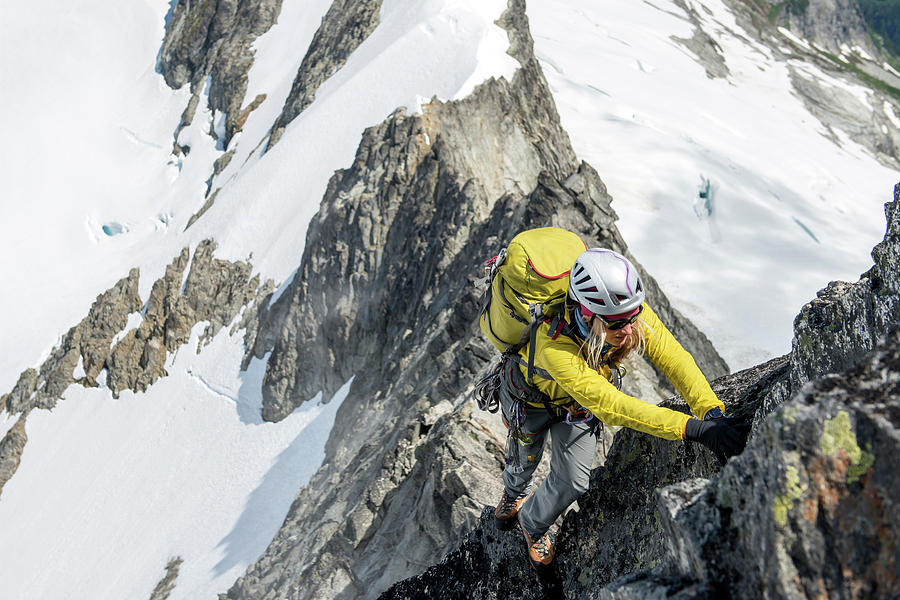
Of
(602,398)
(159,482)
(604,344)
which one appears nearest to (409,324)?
(159,482)

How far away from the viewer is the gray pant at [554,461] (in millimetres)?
5156

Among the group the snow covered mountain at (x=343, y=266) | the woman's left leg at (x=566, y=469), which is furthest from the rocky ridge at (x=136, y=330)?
the woman's left leg at (x=566, y=469)

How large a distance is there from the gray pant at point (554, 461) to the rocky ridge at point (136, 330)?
96.0 ft

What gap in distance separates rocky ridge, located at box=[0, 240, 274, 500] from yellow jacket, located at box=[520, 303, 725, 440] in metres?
30.3

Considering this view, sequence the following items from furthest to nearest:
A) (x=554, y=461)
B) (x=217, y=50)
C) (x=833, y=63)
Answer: (x=833, y=63) < (x=217, y=50) < (x=554, y=461)

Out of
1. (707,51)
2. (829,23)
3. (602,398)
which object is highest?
(602,398)

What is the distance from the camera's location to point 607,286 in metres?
4.16

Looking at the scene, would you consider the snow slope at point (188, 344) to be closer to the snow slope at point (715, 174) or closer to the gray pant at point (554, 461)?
the snow slope at point (715, 174)

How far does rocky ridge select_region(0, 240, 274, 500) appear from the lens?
35.7 meters

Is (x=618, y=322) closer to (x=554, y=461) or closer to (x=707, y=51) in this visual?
(x=554, y=461)

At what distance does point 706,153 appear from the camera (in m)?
34.1

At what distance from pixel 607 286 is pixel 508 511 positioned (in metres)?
2.92

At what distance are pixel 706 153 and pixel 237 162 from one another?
35215 mm

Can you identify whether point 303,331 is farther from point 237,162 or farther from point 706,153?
point 237,162
